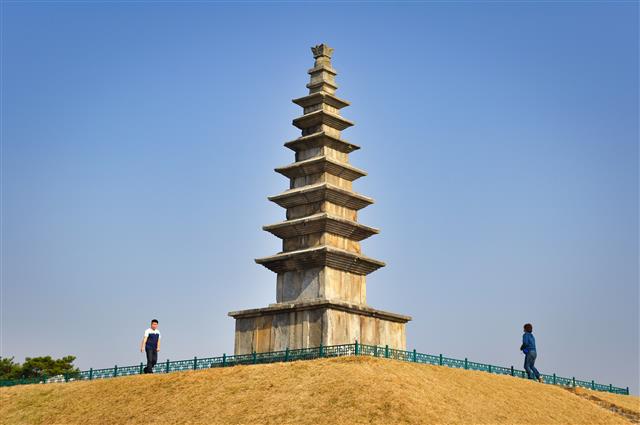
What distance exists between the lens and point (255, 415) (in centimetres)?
2103

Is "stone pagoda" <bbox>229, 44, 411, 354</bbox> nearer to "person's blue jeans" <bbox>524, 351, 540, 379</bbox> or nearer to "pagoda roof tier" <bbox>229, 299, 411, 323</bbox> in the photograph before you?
"pagoda roof tier" <bbox>229, 299, 411, 323</bbox>

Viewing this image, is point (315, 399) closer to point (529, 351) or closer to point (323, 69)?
point (529, 351)

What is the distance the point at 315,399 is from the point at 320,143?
53.9ft

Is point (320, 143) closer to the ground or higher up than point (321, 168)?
higher up

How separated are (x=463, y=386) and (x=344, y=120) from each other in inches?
632

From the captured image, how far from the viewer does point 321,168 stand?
3422 centimetres

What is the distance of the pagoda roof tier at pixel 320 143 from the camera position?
115 ft

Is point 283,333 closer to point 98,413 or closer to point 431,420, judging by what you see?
point 98,413

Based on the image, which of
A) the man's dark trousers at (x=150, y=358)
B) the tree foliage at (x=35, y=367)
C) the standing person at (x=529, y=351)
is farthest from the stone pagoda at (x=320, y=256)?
the tree foliage at (x=35, y=367)

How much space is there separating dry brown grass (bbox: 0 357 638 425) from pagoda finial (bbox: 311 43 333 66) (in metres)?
17.8

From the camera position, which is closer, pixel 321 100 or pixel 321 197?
pixel 321 197

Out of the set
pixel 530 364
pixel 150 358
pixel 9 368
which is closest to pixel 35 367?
pixel 9 368

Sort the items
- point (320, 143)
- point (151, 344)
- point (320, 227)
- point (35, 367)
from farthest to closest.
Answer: point (35, 367) → point (320, 143) → point (320, 227) → point (151, 344)

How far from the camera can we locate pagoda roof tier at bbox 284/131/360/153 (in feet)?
115
